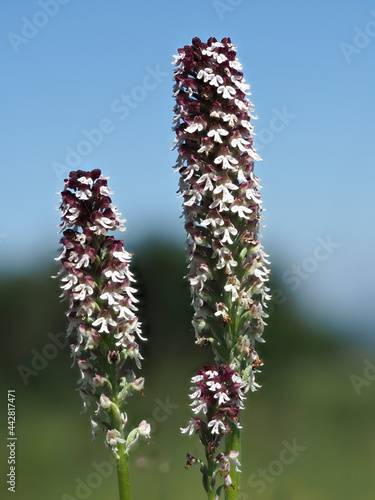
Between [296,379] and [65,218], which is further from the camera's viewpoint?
[296,379]

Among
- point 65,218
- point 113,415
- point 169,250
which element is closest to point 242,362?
point 113,415

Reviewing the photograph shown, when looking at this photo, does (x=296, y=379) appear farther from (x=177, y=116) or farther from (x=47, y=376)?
(x=177, y=116)

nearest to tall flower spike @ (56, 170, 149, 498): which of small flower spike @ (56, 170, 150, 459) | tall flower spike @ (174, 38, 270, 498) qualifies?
small flower spike @ (56, 170, 150, 459)

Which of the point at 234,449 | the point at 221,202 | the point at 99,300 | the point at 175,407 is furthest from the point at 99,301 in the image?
the point at 175,407

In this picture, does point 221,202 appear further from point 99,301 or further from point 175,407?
point 175,407

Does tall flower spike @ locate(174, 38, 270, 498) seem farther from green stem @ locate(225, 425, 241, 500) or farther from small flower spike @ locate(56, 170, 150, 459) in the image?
small flower spike @ locate(56, 170, 150, 459)

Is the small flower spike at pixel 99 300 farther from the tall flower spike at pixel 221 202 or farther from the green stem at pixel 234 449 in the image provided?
the green stem at pixel 234 449
